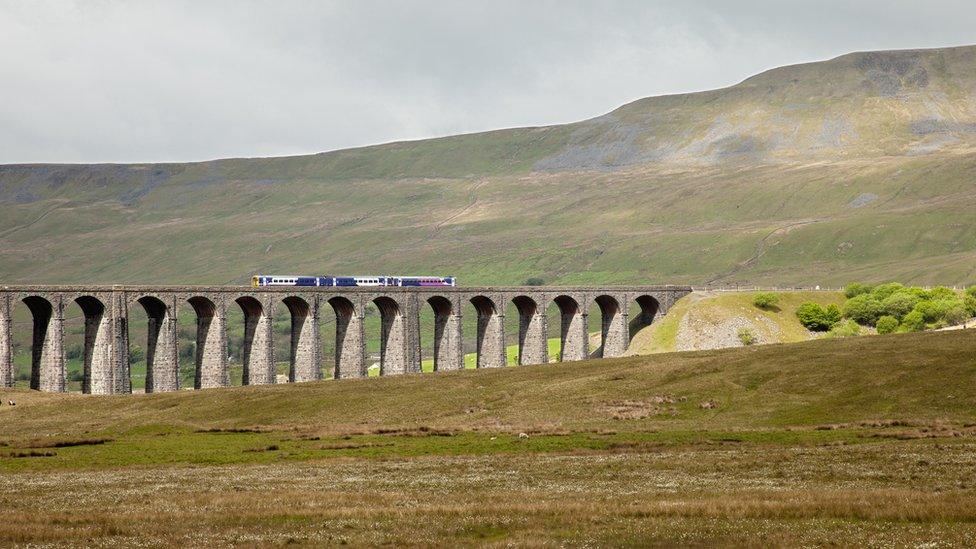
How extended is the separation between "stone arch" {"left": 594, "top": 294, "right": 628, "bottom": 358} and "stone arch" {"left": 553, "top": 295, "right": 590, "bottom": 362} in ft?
15.3

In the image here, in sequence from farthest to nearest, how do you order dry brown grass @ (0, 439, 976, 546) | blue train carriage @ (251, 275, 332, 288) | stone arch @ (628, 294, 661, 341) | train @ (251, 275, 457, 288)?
1. stone arch @ (628, 294, 661, 341)
2. train @ (251, 275, 457, 288)
3. blue train carriage @ (251, 275, 332, 288)
4. dry brown grass @ (0, 439, 976, 546)

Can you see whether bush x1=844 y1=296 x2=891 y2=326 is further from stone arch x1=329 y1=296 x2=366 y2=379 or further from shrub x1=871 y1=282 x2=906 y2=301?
stone arch x1=329 y1=296 x2=366 y2=379

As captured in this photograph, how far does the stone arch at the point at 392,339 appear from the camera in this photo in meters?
151

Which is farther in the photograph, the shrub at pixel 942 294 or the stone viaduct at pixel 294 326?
Result: the shrub at pixel 942 294

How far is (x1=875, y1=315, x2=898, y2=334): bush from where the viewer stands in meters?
157

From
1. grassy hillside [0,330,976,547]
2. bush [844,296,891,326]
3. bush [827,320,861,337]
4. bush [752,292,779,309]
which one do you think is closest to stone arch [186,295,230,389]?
grassy hillside [0,330,976,547]

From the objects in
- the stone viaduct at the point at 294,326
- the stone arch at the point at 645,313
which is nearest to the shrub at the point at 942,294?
the stone viaduct at the point at 294,326

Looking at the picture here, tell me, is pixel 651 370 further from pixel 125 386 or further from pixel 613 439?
pixel 125 386

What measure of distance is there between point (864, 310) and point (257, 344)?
83.2 m

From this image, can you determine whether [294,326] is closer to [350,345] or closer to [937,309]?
[350,345]

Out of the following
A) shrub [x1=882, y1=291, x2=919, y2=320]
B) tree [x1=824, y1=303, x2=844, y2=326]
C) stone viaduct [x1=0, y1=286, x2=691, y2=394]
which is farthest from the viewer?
tree [x1=824, y1=303, x2=844, y2=326]

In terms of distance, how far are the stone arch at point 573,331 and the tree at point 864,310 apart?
37.2 metres

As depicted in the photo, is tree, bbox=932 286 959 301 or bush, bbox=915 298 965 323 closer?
bush, bbox=915 298 965 323

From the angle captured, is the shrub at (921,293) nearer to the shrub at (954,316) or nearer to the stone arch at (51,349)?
the shrub at (954,316)
